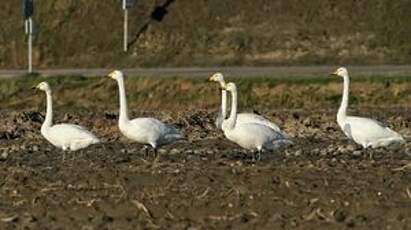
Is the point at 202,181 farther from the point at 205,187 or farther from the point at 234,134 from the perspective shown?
the point at 234,134

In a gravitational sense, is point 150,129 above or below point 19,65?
above

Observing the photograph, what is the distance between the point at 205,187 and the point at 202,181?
0.81 m

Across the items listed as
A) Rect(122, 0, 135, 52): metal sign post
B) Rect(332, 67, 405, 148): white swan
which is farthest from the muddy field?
Rect(122, 0, 135, 52): metal sign post

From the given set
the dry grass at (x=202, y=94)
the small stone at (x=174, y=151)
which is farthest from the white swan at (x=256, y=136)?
the dry grass at (x=202, y=94)

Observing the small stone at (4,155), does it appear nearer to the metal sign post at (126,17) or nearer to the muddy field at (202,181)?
the muddy field at (202,181)

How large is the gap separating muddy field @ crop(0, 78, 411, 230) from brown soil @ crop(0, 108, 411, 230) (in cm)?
2

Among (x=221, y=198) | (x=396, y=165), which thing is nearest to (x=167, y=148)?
(x=396, y=165)

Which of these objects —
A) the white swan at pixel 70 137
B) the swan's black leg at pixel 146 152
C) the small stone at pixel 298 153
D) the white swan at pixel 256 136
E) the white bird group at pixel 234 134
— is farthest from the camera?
the swan's black leg at pixel 146 152

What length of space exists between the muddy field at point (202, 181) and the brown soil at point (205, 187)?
0.05 feet

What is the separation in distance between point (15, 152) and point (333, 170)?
7.76 metres

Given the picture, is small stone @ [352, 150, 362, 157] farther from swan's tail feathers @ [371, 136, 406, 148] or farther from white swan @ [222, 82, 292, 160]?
white swan @ [222, 82, 292, 160]

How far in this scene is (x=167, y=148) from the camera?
1052 inches

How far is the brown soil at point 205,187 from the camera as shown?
1498 centimetres

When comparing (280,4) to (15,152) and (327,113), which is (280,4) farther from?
A: (15,152)
